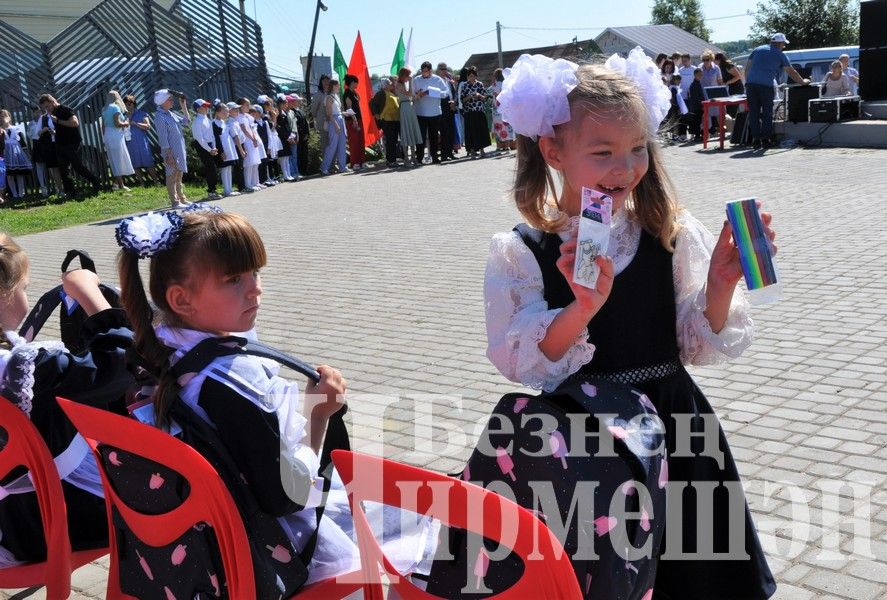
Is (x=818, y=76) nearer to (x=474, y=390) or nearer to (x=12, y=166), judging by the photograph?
(x=12, y=166)

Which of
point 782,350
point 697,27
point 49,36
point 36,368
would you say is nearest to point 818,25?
point 697,27

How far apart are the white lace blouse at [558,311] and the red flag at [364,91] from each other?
1820cm

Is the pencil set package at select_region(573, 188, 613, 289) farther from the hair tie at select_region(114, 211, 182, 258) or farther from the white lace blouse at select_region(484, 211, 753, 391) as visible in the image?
the hair tie at select_region(114, 211, 182, 258)

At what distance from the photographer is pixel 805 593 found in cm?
294

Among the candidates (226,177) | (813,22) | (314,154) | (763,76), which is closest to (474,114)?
(314,154)

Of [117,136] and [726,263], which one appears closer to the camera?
[726,263]

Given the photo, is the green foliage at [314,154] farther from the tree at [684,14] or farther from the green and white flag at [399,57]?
the tree at [684,14]

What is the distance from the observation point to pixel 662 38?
53.0m

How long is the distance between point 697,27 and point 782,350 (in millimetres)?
92982

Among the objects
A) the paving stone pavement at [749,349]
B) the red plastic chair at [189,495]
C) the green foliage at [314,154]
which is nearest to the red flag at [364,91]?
the green foliage at [314,154]

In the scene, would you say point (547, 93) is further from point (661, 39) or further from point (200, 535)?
point (661, 39)

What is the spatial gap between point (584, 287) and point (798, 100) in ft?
54.8

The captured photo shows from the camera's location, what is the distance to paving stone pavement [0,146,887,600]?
3.46 m

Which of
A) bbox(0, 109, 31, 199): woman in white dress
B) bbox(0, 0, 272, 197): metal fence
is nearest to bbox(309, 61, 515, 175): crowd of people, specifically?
bbox(0, 0, 272, 197): metal fence
